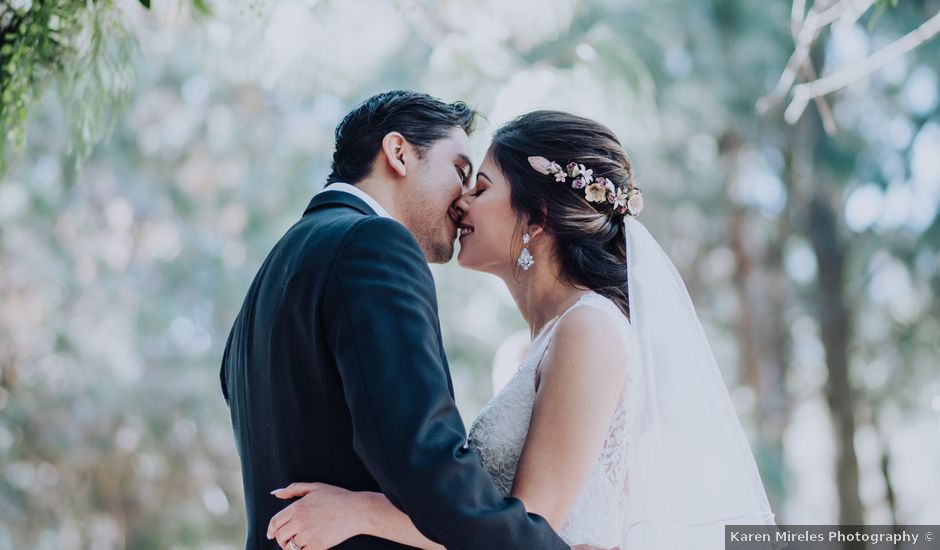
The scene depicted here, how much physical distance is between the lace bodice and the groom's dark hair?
2.00 ft

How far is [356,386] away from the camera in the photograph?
6.80 ft

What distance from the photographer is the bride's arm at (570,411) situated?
8.02ft

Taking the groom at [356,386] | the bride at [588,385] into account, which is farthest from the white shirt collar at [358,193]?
the bride at [588,385]

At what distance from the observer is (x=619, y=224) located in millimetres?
3176

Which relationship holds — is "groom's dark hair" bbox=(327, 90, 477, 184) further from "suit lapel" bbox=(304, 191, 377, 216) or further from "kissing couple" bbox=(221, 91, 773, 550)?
"suit lapel" bbox=(304, 191, 377, 216)

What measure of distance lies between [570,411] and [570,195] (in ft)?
2.48

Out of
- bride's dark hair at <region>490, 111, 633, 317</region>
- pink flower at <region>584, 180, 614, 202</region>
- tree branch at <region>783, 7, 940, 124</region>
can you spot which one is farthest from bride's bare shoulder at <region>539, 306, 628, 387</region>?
tree branch at <region>783, 7, 940, 124</region>

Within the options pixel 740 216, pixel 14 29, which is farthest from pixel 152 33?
pixel 14 29

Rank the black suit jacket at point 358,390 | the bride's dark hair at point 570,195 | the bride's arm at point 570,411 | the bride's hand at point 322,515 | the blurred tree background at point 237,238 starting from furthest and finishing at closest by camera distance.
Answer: the blurred tree background at point 237,238
the bride's dark hair at point 570,195
the bride's arm at point 570,411
the bride's hand at point 322,515
the black suit jacket at point 358,390

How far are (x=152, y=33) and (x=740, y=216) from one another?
6.56 metres

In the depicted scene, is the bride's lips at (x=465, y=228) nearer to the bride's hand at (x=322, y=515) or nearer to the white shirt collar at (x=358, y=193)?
the white shirt collar at (x=358, y=193)

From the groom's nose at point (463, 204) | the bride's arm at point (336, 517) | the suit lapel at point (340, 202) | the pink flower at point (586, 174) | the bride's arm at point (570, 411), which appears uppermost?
the pink flower at point (586, 174)

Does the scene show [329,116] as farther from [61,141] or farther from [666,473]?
[666,473]

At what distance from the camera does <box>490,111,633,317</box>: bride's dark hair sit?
10.00 ft
